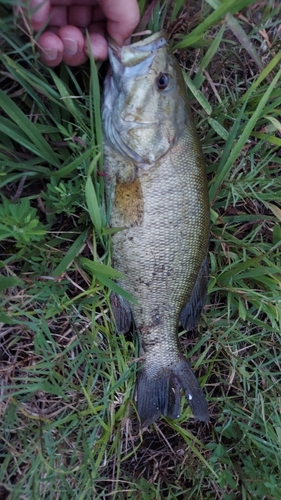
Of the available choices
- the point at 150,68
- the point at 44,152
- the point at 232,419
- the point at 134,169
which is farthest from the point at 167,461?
the point at 150,68

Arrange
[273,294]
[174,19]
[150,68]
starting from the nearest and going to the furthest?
[150,68], [174,19], [273,294]

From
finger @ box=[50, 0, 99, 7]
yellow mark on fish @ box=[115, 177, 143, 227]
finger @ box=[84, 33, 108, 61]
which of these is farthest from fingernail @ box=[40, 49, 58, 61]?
yellow mark on fish @ box=[115, 177, 143, 227]

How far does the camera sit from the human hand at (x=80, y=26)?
162cm

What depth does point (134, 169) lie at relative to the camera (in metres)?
1.79

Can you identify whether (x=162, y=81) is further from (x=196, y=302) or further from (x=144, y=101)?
(x=196, y=302)

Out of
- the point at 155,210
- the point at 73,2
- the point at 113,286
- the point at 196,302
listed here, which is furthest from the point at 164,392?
the point at 73,2

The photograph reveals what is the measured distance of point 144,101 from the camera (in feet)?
5.66

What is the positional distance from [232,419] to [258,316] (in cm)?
57

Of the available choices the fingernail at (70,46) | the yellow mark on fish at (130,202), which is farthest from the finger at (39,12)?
the yellow mark on fish at (130,202)

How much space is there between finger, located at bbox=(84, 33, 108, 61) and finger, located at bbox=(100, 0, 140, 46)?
0.05 m

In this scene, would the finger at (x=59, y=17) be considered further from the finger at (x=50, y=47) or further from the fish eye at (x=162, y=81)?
the fish eye at (x=162, y=81)

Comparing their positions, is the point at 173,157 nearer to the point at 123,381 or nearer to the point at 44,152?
the point at 44,152

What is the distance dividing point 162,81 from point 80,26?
444 mm

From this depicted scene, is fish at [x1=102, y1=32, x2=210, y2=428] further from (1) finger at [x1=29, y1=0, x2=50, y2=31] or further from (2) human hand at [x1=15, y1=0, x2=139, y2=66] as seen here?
(1) finger at [x1=29, y1=0, x2=50, y2=31]
